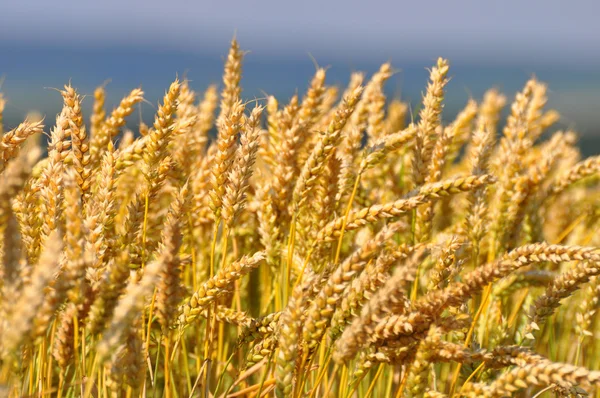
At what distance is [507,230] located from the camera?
257 cm

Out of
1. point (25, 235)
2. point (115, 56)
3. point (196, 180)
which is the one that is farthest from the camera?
point (115, 56)

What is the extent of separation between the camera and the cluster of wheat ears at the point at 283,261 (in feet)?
3.95

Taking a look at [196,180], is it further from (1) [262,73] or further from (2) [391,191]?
(1) [262,73]

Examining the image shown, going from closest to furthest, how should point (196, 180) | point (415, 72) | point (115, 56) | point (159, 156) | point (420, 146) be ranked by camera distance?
point (159, 156) → point (420, 146) → point (196, 180) → point (415, 72) → point (115, 56)

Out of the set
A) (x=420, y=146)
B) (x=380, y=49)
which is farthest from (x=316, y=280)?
(x=380, y=49)

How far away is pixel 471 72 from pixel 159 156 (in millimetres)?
136611

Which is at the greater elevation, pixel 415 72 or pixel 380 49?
pixel 380 49

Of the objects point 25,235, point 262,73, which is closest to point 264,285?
point 25,235

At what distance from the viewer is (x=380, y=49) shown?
174 m

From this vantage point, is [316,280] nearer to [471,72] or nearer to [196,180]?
[196,180]

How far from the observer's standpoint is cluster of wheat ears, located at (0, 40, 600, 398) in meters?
1.20

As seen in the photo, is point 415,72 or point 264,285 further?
point 415,72

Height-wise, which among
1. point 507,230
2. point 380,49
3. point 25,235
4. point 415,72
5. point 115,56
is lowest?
point 25,235

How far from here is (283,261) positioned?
7.22 feet
